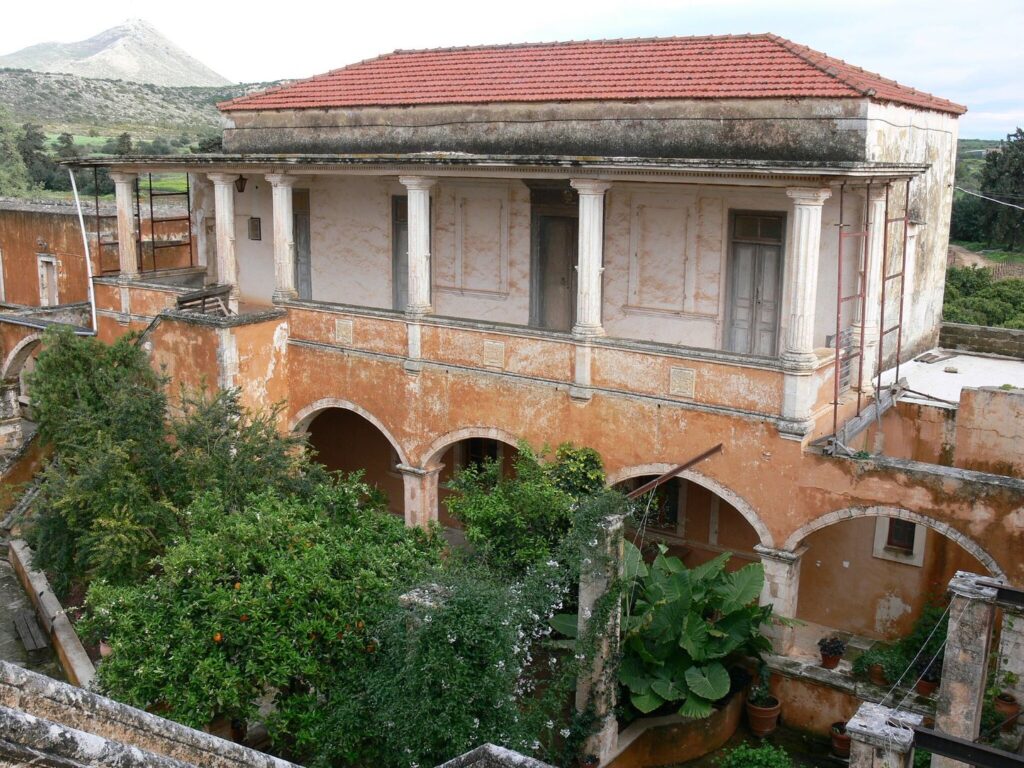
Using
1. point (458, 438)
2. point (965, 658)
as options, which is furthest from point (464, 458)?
point (965, 658)

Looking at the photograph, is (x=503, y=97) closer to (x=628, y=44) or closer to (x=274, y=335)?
(x=628, y=44)

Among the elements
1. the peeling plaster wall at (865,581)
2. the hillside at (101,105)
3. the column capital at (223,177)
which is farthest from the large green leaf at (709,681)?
the hillside at (101,105)

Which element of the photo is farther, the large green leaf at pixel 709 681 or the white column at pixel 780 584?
the white column at pixel 780 584

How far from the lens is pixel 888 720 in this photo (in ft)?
23.1

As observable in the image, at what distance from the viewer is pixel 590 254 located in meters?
12.8

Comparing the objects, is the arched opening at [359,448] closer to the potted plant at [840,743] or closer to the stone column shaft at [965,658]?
the potted plant at [840,743]

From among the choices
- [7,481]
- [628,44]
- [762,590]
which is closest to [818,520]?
[762,590]

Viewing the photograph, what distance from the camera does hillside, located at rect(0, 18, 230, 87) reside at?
11744 cm

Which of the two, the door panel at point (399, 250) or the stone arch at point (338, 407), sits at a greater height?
the door panel at point (399, 250)

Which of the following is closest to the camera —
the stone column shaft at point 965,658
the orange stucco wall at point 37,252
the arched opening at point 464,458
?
the stone column shaft at point 965,658

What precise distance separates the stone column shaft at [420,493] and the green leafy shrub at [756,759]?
19.1 feet

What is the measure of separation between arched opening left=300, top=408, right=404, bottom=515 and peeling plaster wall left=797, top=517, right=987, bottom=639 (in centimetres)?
734

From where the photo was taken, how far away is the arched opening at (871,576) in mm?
13031

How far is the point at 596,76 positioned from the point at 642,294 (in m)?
3.26
